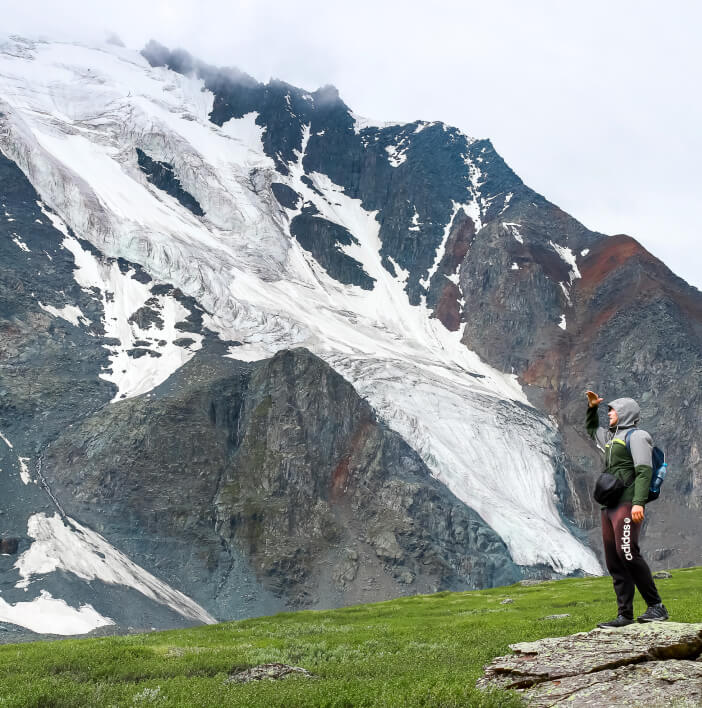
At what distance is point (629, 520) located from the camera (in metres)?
11.7

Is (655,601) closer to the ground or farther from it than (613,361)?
closer to the ground

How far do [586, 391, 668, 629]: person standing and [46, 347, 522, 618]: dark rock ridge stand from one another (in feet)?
291

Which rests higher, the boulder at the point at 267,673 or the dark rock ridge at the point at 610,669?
the dark rock ridge at the point at 610,669

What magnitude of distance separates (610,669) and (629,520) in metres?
3.13

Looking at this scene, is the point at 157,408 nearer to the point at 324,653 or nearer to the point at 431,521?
the point at 431,521

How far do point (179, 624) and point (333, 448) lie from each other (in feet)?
161

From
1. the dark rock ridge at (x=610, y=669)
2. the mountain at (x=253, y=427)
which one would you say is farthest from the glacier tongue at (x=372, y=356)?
the dark rock ridge at (x=610, y=669)

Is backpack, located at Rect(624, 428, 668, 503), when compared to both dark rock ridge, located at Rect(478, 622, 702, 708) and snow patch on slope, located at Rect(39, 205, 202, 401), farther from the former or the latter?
snow patch on slope, located at Rect(39, 205, 202, 401)

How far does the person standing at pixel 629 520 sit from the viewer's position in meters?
11.6

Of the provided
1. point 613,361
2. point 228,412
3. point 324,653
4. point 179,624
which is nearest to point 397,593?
point 179,624

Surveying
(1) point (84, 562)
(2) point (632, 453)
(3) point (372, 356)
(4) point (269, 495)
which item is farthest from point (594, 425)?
(3) point (372, 356)

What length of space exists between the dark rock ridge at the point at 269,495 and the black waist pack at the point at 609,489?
292 feet

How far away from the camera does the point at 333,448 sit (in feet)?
411

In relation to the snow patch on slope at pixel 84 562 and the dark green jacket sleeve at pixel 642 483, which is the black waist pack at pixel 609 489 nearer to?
the dark green jacket sleeve at pixel 642 483
